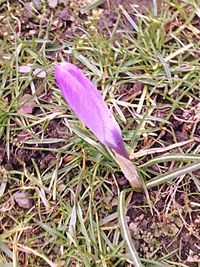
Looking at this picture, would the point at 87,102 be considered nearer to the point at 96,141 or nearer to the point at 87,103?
the point at 87,103

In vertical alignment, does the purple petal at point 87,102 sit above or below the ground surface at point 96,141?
above

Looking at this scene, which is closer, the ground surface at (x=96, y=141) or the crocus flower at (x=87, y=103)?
the crocus flower at (x=87, y=103)

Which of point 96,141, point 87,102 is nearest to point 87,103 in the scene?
point 87,102

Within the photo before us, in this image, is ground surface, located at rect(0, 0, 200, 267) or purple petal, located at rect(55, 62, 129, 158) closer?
purple petal, located at rect(55, 62, 129, 158)

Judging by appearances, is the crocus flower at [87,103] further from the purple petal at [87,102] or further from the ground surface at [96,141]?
the ground surface at [96,141]

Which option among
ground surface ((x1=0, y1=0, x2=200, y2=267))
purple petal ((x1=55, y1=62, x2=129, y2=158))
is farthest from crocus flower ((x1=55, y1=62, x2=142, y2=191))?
ground surface ((x1=0, y1=0, x2=200, y2=267))

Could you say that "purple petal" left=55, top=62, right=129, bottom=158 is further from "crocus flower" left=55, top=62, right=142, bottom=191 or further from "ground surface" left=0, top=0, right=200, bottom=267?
"ground surface" left=0, top=0, right=200, bottom=267

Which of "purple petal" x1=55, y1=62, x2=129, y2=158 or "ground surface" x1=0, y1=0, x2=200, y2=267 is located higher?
"purple petal" x1=55, y1=62, x2=129, y2=158

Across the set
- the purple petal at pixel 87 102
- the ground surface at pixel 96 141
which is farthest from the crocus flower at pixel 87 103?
the ground surface at pixel 96 141
